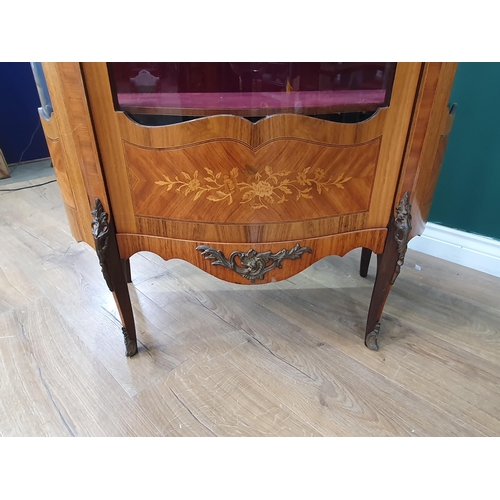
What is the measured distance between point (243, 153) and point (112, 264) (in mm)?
304

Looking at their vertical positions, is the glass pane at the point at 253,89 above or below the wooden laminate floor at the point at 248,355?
above

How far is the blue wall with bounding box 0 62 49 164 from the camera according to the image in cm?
182

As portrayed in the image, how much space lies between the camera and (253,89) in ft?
1.73

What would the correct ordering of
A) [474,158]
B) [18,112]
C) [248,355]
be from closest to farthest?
1. [248,355]
2. [474,158]
3. [18,112]

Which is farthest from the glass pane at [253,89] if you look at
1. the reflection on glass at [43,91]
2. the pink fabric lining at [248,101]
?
the reflection on glass at [43,91]

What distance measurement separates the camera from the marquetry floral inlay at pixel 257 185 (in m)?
0.53

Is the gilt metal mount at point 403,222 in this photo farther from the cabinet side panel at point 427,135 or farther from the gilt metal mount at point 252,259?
the gilt metal mount at point 252,259

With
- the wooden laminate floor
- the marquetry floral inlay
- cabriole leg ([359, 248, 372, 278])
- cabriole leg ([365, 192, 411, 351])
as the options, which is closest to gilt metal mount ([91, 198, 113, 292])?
the marquetry floral inlay

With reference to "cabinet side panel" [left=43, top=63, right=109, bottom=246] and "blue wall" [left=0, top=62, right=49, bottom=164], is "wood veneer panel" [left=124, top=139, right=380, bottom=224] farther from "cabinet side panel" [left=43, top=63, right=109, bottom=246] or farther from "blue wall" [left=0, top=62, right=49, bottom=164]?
"blue wall" [left=0, top=62, right=49, bottom=164]

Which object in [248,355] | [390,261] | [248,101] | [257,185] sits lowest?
[248,355]

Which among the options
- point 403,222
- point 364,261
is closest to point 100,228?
point 403,222

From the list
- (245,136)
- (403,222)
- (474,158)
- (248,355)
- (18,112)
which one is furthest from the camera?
(18,112)

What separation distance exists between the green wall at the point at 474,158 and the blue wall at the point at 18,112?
78.4 inches

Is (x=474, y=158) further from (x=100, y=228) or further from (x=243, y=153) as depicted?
(x=100, y=228)
